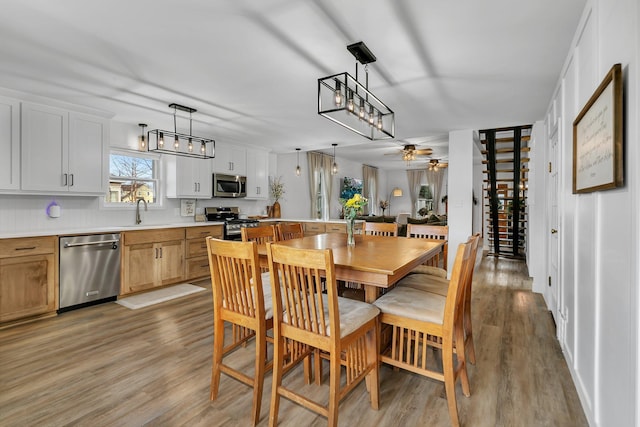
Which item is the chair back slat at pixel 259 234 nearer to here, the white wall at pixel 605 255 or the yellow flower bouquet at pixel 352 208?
the yellow flower bouquet at pixel 352 208

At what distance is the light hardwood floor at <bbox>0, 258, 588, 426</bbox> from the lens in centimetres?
184

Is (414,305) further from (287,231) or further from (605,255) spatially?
(287,231)

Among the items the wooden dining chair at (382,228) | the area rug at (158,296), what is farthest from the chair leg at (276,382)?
the area rug at (158,296)

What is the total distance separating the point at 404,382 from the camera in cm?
220

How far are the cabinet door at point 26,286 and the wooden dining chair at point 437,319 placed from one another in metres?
3.53

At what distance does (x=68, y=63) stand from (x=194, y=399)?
9.28 ft

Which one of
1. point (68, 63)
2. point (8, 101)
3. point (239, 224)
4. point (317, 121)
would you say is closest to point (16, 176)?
point (8, 101)

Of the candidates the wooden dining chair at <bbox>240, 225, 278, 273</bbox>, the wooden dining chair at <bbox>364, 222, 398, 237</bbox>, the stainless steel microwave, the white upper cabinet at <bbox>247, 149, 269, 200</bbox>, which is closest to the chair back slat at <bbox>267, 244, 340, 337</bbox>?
the wooden dining chair at <bbox>240, 225, 278, 273</bbox>

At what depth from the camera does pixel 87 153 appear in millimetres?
3996

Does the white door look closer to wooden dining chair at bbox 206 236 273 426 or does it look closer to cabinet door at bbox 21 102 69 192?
wooden dining chair at bbox 206 236 273 426

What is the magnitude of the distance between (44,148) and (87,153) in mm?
433

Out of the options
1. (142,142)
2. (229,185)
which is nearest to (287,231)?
(229,185)

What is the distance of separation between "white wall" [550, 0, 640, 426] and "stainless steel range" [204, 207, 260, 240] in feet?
14.8

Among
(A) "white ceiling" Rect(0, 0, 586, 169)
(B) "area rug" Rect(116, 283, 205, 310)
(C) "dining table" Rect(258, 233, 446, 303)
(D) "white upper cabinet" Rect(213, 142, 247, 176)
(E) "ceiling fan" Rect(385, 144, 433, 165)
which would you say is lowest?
(B) "area rug" Rect(116, 283, 205, 310)
